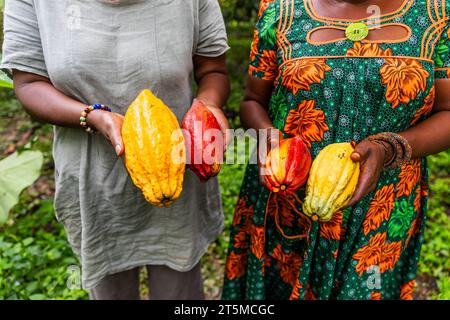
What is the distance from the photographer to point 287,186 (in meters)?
1.20

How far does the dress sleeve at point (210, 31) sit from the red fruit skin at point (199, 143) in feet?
1.09

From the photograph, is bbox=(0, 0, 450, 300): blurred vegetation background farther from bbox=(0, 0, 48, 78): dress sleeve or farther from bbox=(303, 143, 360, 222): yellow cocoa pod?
bbox=(303, 143, 360, 222): yellow cocoa pod

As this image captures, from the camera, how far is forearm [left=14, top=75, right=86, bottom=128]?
124cm

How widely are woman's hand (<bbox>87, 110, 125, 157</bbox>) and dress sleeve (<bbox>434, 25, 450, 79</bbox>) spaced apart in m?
0.96

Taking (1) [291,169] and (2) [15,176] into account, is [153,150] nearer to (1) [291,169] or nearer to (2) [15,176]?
(1) [291,169]

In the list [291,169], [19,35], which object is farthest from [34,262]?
[291,169]

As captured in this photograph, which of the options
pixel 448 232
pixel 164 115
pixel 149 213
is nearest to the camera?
pixel 164 115

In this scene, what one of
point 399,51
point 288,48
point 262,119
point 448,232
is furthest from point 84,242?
point 448,232

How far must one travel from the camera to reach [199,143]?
3.84 ft

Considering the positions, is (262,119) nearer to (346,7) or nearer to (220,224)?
(346,7)

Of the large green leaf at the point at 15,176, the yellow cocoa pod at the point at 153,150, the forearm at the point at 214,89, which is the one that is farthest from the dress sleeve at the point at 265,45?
the large green leaf at the point at 15,176

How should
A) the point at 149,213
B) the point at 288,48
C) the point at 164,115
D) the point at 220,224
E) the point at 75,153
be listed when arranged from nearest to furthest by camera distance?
the point at 164,115, the point at 288,48, the point at 75,153, the point at 149,213, the point at 220,224

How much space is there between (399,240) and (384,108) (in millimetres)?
520

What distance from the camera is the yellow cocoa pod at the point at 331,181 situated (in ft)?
3.67
